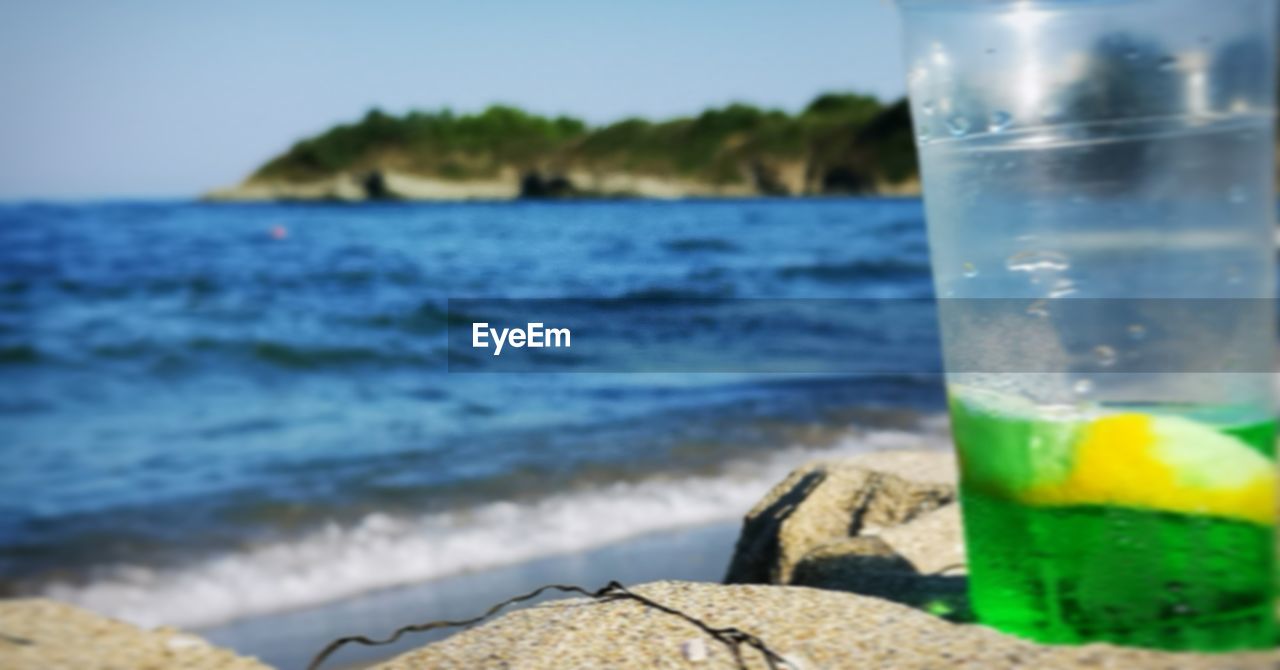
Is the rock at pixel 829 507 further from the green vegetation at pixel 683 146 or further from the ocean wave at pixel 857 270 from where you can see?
the green vegetation at pixel 683 146

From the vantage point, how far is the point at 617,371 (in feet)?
28.7

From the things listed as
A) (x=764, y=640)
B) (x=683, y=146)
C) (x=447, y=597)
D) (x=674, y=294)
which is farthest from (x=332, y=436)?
(x=683, y=146)

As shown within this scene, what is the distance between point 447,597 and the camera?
4168 millimetres

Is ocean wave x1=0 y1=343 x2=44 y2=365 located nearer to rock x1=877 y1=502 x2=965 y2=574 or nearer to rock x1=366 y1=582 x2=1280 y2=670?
rock x1=877 y1=502 x2=965 y2=574

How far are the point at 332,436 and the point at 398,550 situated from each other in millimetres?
2166

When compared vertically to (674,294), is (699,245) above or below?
above

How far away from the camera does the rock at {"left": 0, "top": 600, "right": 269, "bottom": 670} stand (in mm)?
2240

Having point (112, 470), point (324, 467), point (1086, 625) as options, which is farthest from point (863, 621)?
point (112, 470)

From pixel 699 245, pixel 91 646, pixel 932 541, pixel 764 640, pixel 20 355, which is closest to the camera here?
pixel 764 640

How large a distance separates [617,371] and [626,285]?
16.5ft

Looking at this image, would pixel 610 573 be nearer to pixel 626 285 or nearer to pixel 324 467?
pixel 324 467

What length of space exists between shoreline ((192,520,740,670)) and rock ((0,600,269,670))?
36.9 inches

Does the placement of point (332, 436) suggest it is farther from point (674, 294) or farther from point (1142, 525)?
point (674, 294)

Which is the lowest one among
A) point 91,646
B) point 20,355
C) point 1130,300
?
point 20,355
